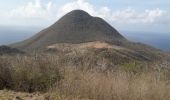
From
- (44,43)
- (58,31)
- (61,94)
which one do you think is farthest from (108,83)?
(58,31)

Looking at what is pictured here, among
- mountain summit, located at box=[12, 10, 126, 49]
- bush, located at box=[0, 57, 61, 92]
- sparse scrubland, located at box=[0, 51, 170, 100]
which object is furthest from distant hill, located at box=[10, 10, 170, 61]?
bush, located at box=[0, 57, 61, 92]

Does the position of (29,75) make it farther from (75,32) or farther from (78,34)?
(75,32)

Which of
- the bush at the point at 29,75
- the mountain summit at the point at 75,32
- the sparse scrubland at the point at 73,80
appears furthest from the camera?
the mountain summit at the point at 75,32

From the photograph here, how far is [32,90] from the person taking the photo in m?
9.73

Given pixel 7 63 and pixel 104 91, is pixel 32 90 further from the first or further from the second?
pixel 104 91

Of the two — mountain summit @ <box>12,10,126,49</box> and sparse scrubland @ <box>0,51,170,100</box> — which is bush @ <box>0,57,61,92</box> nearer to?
sparse scrubland @ <box>0,51,170,100</box>

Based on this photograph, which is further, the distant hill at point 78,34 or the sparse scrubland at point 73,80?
the distant hill at point 78,34

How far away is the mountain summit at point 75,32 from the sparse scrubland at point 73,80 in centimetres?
4178

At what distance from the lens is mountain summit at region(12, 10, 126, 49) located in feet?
179

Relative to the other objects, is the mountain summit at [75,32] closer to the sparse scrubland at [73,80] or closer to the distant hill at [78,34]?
the distant hill at [78,34]

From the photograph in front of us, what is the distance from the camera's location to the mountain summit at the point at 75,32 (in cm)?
5453

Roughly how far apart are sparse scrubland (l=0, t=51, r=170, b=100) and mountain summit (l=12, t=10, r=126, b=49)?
41782 mm

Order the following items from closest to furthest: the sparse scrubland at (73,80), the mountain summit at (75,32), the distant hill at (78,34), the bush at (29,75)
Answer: the sparse scrubland at (73,80), the bush at (29,75), the distant hill at (78,34), the mountain summit at (75,32)

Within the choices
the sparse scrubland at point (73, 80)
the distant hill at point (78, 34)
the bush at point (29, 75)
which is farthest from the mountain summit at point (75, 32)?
the bush at point (29, 75)
